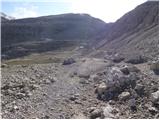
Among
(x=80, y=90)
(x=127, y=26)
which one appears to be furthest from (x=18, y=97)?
(x=127, y=26)

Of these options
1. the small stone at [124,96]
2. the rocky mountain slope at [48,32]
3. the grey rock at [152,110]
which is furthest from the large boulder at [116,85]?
the rocky mountain slope at [48,32]

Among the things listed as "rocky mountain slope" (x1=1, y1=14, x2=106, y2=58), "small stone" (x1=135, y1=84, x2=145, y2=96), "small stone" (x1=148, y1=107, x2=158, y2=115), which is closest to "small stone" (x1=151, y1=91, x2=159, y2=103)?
"small stone" (x1=148, y1=107, x2=158, y2=115)

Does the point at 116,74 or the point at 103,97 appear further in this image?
the point at 116,74

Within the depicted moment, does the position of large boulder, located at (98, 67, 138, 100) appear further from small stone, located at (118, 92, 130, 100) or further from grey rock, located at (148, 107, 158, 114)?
grey rock, located at (148, 107, 158, 114)

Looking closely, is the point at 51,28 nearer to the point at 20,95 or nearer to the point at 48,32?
the point at 48,32

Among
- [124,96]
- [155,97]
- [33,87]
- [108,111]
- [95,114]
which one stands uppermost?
[155,97]

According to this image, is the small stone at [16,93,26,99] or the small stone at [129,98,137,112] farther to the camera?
the small stone at [16,93,26,99]

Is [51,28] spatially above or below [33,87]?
above

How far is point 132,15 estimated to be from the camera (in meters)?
80.1

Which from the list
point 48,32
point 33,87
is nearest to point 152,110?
point 33,87

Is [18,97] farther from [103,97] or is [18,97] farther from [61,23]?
[61,23]

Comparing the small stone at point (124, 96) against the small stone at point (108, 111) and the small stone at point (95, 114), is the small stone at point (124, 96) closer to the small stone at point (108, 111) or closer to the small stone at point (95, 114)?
the small stone at point (108, 111)

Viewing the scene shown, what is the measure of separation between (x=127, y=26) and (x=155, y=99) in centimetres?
6252

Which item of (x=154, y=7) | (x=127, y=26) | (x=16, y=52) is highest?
(x=154, y=7)
